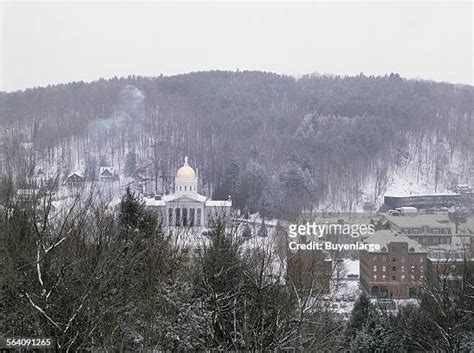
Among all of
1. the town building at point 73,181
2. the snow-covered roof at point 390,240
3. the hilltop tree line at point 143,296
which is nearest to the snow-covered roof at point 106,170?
the snow-covered roof at point 390,240

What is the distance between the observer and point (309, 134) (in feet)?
115

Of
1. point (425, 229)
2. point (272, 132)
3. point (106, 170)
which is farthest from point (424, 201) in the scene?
point (106, 170)

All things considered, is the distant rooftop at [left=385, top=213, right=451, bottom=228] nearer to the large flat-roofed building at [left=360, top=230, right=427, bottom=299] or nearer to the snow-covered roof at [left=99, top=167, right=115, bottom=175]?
the large flat-roofed building at [left=360, top=230, right=427, bottom=299]

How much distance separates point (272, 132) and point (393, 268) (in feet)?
79.1

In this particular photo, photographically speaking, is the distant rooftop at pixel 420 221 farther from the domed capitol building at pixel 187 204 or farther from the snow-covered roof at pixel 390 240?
the domed capitol building at pixel 187 204

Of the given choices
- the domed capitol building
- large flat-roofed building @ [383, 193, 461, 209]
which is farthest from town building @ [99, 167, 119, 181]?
large flat-roofed building @ [383, 193, 461, 209]

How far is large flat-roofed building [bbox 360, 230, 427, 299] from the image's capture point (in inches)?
538

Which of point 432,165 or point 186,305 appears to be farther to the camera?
point 432,165

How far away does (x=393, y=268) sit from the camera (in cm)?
1384

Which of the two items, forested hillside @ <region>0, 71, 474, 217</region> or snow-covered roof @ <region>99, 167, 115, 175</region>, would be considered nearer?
forested hillside @ <region>0, 71, 474, 217</region>

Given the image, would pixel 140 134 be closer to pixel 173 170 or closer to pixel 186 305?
pixel 173 170

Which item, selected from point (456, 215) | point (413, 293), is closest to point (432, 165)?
point (456, 215)

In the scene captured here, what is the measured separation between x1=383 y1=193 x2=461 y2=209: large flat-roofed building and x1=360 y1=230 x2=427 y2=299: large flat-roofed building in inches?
438

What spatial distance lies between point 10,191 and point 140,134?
107 ft
